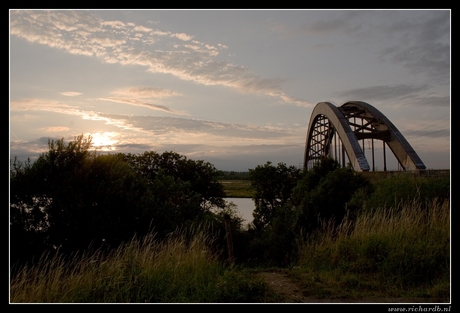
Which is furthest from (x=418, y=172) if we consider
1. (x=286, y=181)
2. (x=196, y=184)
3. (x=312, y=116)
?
(x=312, y=116)

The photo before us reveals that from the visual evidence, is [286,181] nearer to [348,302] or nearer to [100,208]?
[100,208]

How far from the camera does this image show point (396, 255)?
5871 millimetres

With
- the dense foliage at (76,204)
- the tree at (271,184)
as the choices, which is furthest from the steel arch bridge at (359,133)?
the dense foliage at (76,204)

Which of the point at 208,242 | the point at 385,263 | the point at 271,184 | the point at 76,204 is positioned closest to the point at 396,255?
the point at 385,263

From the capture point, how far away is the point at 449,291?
497cm

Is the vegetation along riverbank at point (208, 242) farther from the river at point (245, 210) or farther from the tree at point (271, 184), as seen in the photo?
the tree at point (271, 184)

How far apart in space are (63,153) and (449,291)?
11497mm

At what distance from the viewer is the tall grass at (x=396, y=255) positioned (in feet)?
17.9

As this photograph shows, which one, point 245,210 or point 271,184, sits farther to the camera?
point 245,210

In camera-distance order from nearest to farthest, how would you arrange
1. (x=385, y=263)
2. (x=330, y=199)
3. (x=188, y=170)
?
(x=385, y=263)
(x=330, y=199)
(x=188, y=170)

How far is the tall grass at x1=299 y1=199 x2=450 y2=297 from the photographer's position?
5.46m

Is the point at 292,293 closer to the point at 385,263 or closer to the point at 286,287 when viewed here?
the point at 286,287

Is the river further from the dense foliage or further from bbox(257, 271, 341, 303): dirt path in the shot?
bbox(257, 271, 341, 303): dirt path

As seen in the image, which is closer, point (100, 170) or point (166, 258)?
point (166, 258)
